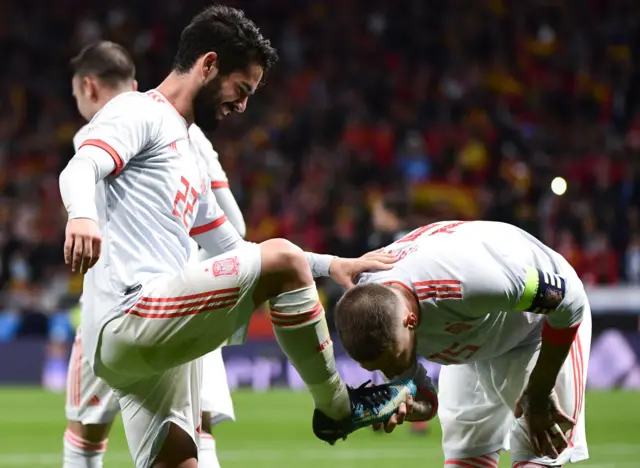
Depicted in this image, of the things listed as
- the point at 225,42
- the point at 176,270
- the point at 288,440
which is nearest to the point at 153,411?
the point at 176,270

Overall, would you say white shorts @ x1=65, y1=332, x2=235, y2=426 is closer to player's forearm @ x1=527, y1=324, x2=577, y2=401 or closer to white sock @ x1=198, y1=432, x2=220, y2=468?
white sock @ x1=198, y1=432, x2=220, y2=468

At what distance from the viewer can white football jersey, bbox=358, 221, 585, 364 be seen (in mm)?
4219

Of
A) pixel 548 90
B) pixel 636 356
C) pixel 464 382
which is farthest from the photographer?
pixel 548 90

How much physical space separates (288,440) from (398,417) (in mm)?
5602

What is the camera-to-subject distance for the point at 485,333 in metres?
4.64

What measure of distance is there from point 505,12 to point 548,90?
209 cm

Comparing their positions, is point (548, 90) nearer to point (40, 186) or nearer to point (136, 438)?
point (40, 186)

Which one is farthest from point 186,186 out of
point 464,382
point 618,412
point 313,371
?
point 618,412

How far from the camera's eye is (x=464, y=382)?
5148mm

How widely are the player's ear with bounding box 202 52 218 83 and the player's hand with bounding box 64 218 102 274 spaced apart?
38.2 inches

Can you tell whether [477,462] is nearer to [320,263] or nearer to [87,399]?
[320,263]

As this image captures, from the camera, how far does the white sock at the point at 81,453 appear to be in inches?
222

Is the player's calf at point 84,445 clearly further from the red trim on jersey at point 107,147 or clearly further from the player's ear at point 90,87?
the red trim on jersey at point 107,147

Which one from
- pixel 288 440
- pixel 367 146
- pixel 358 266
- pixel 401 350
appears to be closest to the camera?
pixel 401 350
